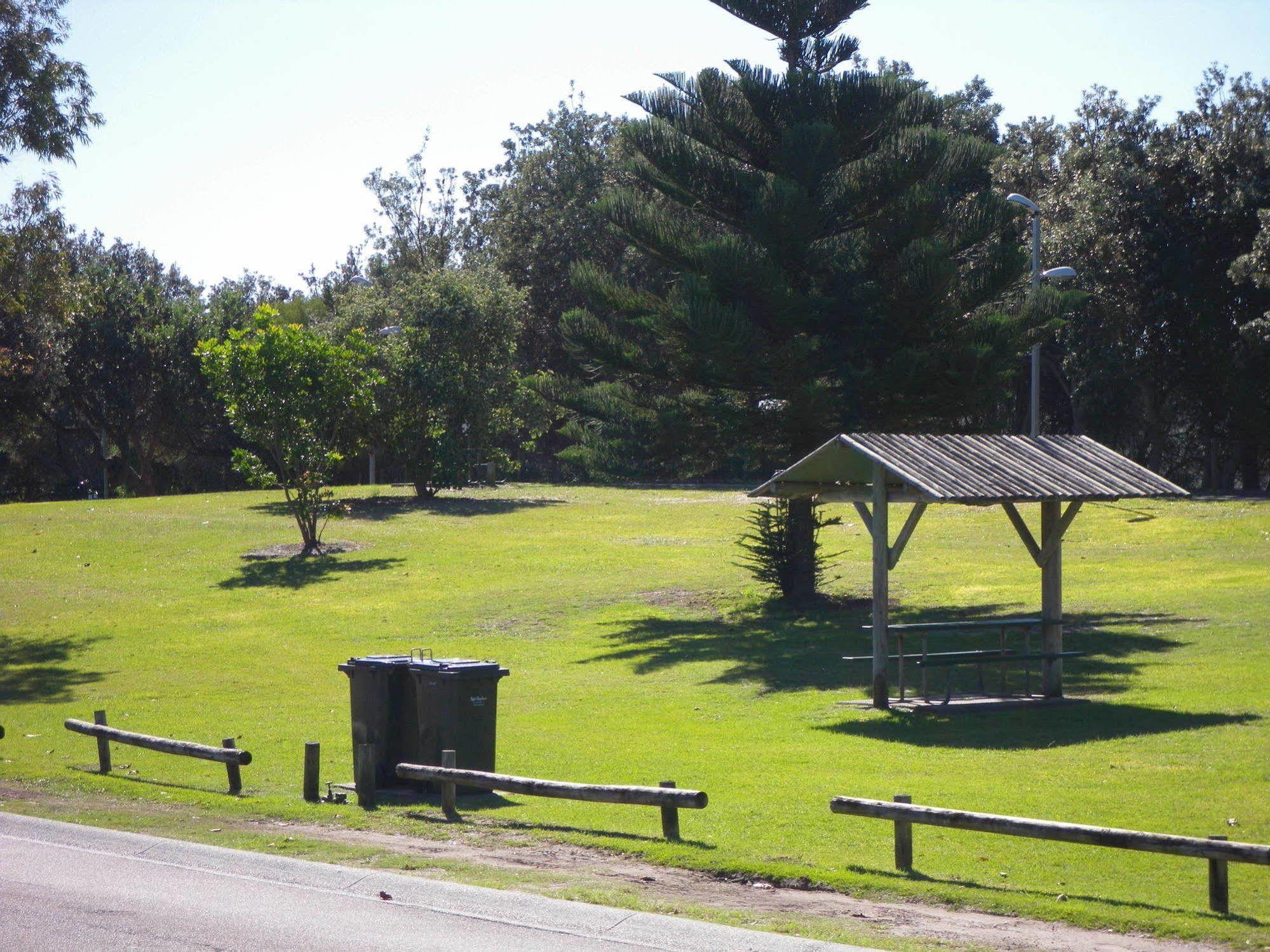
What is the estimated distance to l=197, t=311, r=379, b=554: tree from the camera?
3052cm

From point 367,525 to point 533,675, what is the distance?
698 inches

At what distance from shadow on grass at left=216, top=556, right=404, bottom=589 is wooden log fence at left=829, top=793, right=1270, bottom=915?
21.3 meters

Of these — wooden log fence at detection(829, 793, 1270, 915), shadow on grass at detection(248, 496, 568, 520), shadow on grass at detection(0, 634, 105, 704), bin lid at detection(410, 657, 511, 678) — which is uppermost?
shadow on grass at detection(248, 496, 568, 520)

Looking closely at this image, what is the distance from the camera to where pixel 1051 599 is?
654 inches

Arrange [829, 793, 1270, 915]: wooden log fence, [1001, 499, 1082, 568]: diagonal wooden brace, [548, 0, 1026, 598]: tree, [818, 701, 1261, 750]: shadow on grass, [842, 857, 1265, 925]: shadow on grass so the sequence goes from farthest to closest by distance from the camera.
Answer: [548, 0, 1026, 598]: tree
[1001, 499, 1082, 568]: diagonal wooden brace
[818, 701, 1261, 750]: shadow on grass
[842, 857, 1265, 925]: shadow on grass
[829, 793, 1270, 915]: wooden log fence

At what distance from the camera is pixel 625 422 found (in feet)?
90.7

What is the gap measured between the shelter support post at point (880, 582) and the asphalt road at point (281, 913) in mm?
8704

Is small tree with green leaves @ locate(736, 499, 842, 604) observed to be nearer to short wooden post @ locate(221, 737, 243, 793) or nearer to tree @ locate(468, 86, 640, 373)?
short wooden post @ locate(221, 737, 243, 793)

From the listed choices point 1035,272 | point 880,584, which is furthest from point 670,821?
point 1035,272

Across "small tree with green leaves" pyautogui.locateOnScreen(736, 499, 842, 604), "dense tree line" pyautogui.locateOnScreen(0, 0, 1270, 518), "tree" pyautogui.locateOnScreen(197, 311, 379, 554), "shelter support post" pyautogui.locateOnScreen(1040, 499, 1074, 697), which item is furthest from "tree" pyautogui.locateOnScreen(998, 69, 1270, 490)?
"shelter support post" pyautogui.locateOnScreen(1040, 499, 1074, 697)

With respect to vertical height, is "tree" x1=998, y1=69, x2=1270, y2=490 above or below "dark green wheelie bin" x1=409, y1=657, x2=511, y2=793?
above

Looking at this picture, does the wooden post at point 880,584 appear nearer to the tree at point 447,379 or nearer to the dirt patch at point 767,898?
the dirt patch at point 767,898

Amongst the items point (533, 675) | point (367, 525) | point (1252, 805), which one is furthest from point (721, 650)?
point (367, 525)

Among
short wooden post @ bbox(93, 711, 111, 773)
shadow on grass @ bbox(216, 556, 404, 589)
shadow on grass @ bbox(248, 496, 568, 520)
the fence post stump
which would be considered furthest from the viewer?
shadow on grass @ bbox(248, 496, 568, 520)
